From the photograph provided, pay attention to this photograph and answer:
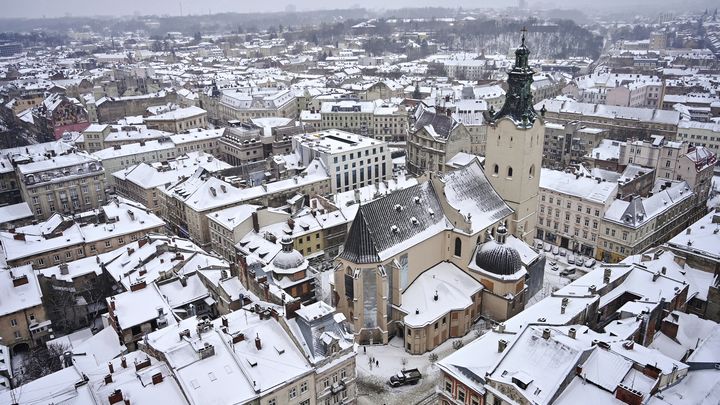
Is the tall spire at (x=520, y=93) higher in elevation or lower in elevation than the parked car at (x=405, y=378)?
higher

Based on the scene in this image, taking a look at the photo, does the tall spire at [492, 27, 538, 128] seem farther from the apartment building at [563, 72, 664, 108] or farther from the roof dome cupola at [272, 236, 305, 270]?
the apartment building at [563, 72, 664, 108]

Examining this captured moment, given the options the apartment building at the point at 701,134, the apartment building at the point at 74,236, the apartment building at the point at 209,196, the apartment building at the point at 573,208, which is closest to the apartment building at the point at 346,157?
the apartment building at the point at 209,196

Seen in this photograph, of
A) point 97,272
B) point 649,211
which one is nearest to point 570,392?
point 649,211

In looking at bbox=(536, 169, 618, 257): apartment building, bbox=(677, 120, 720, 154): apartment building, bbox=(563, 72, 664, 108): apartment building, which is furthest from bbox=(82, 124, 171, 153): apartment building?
bbox=(563, 72, 664, 108): apartment building

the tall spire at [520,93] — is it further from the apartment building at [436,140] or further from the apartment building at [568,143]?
the apartment building at [568,143]

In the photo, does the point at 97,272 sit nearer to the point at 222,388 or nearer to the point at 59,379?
the point at 59,379

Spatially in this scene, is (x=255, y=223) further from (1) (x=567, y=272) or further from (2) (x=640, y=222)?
(2) (x=640, y=222)

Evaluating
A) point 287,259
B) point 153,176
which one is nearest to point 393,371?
point 287,259
